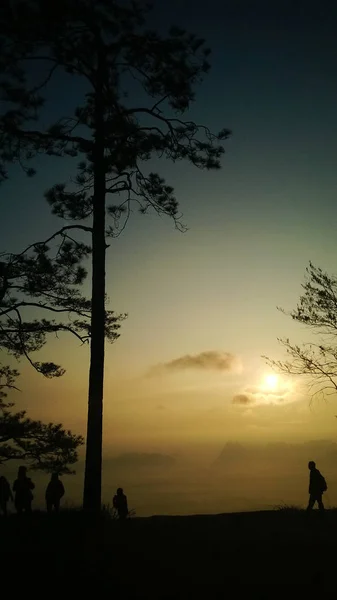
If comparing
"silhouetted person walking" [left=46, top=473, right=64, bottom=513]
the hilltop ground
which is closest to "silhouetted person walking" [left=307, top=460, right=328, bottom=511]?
the hilltop ground

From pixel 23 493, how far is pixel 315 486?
8.95 metres

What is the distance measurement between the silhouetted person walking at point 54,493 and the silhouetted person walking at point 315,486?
25.0 feet

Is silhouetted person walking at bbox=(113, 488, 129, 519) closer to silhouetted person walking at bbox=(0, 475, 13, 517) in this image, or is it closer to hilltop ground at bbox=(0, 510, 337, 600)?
hilltop ground at bbox=(0, 510, 337, 600)

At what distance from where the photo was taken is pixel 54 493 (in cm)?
1641

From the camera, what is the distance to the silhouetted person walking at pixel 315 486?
17.6 m

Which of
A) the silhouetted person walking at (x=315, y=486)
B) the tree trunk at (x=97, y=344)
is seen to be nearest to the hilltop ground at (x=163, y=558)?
the tree trunk at (x=97, y=344)

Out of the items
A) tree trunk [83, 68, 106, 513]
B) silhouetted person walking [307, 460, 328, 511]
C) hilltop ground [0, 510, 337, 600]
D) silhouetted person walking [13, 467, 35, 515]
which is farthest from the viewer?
silhouetted person walking [307, 460, 328, 511]

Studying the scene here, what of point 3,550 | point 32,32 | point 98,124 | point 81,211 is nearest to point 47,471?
point 81,211

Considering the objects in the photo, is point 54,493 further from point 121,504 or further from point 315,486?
point 315,486

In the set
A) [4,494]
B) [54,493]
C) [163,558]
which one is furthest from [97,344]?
[163,558]

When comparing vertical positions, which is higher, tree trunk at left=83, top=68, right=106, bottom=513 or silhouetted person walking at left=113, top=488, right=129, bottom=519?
tree trunk at left=83, top=68, right=106, bottom=513

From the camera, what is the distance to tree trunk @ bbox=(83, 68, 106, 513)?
50.9ft

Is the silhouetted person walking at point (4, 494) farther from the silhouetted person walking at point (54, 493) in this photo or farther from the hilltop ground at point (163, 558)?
the hilltop ground at point (163, 558)

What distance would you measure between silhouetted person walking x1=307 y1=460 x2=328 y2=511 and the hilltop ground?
123 inches
